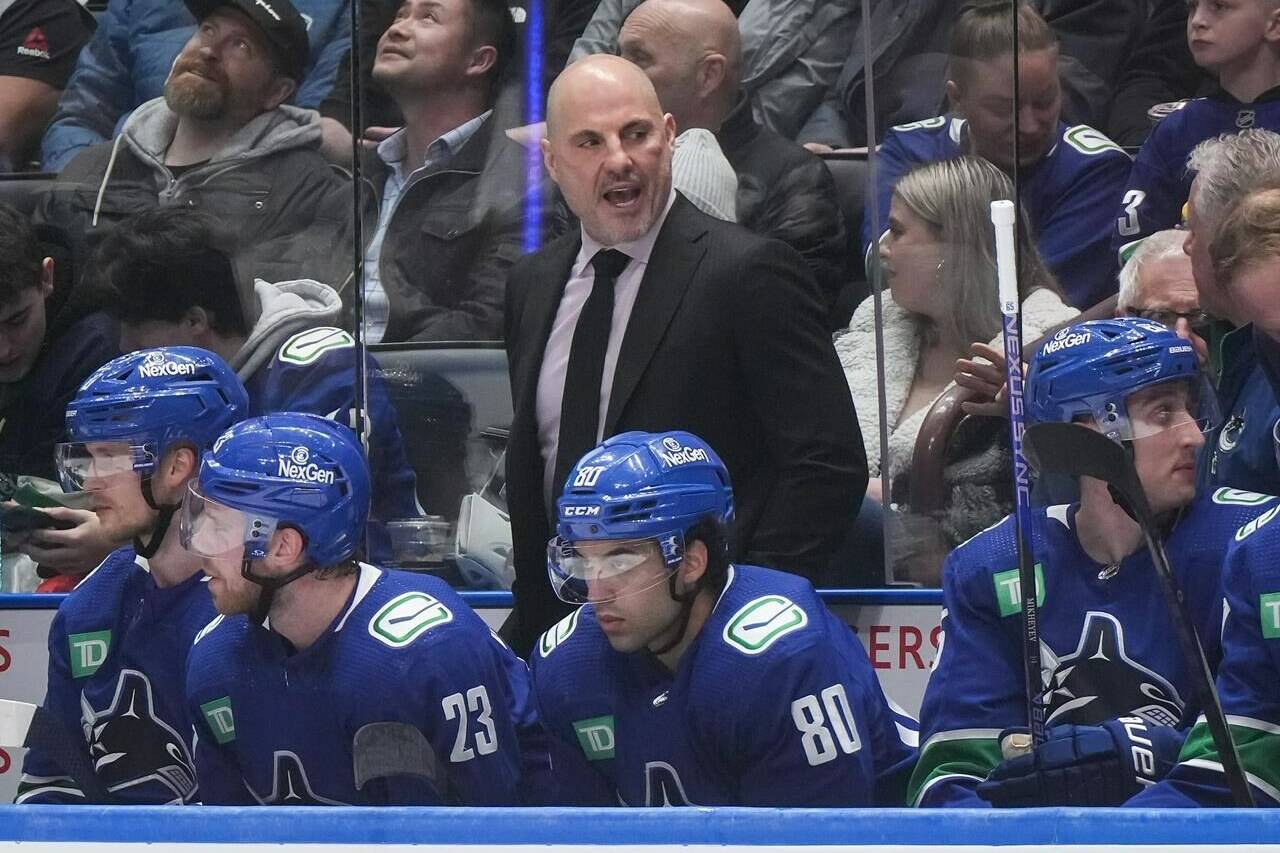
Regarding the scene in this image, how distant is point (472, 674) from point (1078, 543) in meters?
0.84

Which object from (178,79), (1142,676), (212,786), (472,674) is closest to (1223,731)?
(1142,676)

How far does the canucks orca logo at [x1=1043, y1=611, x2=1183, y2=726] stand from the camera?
8.43 ft

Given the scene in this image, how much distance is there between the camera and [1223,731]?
2.06 m

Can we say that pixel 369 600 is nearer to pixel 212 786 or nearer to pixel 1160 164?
pixel 212 786

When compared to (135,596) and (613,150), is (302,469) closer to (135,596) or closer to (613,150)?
(135,596)

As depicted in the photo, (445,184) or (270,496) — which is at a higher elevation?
(445,184)

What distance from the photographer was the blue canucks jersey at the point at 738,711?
2.53 m

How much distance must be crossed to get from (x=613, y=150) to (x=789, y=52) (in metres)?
0.68

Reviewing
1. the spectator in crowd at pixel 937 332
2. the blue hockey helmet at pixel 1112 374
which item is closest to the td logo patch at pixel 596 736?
the blue hockey helmet at pixel 1112 374

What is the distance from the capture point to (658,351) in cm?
297

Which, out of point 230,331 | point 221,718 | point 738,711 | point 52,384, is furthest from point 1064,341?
point 52,384

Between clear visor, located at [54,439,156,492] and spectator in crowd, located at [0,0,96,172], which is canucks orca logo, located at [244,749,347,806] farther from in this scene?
spectator in crowd, located at [0,0,96,172]

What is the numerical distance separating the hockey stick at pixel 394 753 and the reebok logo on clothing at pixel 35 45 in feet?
6.85

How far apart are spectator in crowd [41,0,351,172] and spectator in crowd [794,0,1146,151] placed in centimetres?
106
